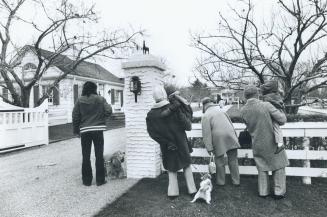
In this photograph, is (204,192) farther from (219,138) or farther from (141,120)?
(141,120)

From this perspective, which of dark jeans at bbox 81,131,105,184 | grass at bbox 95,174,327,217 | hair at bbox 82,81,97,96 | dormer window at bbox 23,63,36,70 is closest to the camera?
grass at bbox 95,174,327,217

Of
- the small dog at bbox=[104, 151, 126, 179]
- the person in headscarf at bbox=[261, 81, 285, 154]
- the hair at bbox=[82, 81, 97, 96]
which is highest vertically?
the hair at bbox=[82, 81, 97, 96]

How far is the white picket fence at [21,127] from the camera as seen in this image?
9.75m

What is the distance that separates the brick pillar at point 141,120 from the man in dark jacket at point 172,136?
4.29ft

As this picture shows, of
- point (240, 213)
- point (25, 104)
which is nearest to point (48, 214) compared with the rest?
point (240, 213)

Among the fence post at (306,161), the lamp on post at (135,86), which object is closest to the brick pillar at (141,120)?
the lamp on post at (135,86)

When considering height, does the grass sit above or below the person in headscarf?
below

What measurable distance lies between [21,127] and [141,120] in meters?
6.24

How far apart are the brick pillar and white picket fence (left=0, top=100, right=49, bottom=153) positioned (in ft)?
18.3

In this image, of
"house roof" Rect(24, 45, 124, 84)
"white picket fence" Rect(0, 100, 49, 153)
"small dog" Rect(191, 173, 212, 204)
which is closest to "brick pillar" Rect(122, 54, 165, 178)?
"small dog" Rect(191, 173, 212, 204)

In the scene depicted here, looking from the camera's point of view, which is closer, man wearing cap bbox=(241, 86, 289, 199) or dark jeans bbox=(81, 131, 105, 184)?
man wearing cap bbox=(241, 86, 289, 199)

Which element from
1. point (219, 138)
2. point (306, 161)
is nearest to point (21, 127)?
point (219, 138)

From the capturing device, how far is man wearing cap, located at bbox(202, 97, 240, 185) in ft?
16.8

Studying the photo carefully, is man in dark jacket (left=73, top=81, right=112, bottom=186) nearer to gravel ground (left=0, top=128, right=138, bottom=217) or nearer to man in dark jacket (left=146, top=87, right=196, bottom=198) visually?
gravel ground (left=0, top=128, right=138, bottom=217)
